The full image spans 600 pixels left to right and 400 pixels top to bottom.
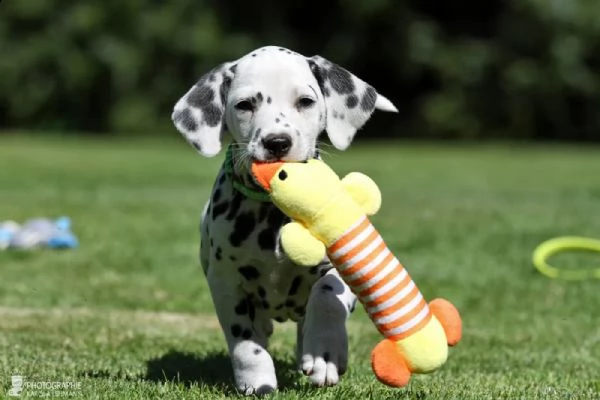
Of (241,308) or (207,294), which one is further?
(207,294)

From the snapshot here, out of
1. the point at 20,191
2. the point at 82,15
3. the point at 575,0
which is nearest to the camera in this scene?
the point at 20,191

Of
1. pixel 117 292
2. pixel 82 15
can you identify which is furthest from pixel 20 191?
pixel 82 15

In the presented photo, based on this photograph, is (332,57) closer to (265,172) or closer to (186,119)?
(186,119)

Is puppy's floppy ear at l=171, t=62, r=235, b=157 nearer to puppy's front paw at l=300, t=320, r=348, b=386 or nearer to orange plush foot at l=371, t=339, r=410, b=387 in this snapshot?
puppy's front paw at l=300, t=320, r=348, b=386

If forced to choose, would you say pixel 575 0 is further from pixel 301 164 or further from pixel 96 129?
pixel 301 164

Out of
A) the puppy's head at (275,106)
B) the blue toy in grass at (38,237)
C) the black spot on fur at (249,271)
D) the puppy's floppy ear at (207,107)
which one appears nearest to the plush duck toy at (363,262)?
the puppy's head at (275,106)

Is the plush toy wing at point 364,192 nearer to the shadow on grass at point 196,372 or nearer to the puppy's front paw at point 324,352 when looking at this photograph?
the puppy's front paw at point 324,352

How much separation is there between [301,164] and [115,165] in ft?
64.1

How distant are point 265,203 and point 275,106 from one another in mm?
501

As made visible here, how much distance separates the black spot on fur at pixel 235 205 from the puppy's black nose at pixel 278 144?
0.49m

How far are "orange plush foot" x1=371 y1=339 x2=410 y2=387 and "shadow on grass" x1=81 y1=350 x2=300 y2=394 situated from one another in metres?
0.78

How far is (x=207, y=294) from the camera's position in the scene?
930 centimetres

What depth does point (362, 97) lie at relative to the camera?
5414 millimetres

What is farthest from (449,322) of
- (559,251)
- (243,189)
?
(559,251)
